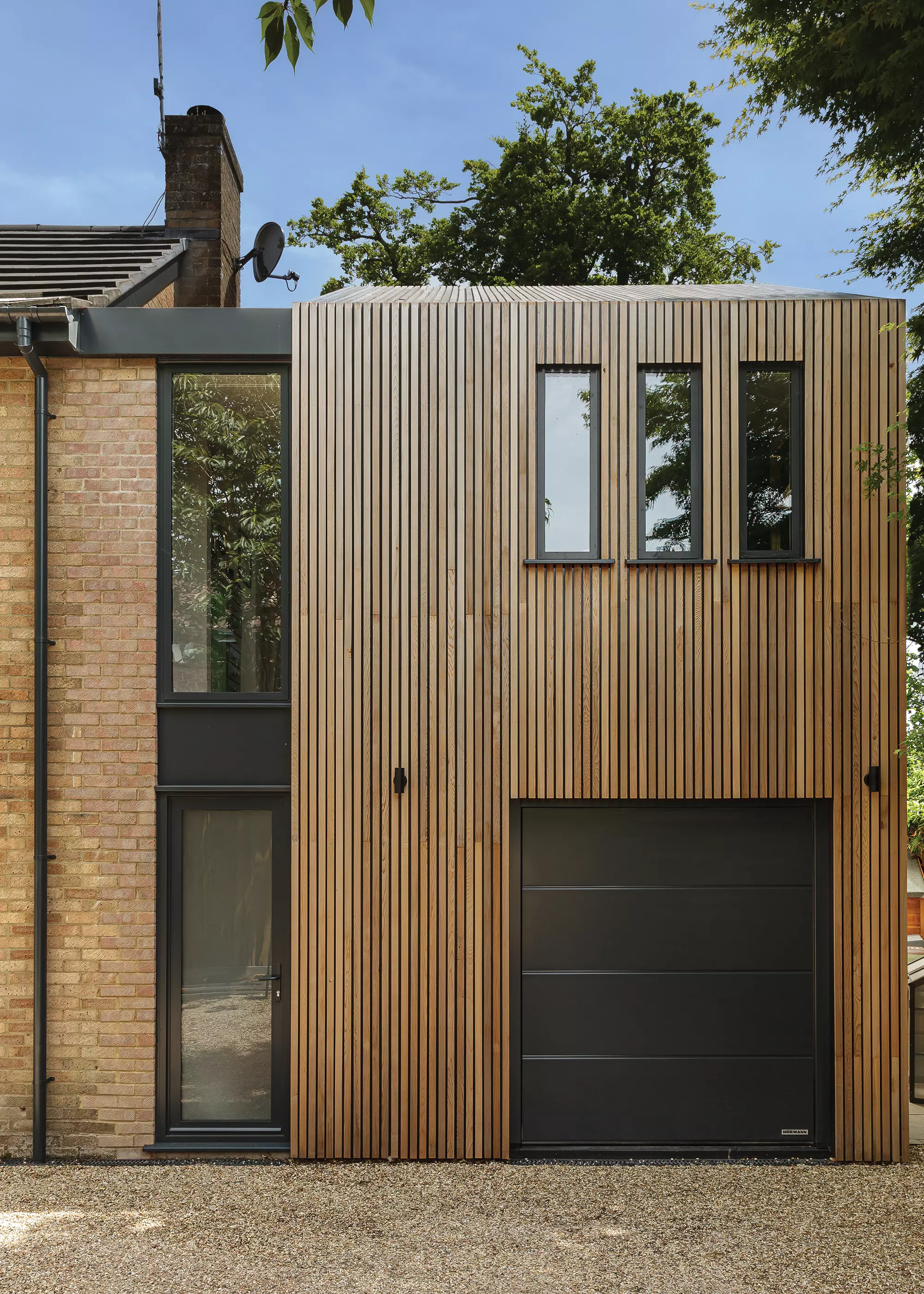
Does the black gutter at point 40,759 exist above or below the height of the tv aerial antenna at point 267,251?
below

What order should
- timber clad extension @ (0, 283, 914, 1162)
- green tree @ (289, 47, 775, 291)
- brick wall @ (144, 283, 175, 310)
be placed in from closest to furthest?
1. timber clad extension @ (0, 283, 914, 1162)
2. brick wall @ (144, 283, 175, 310)
3. green tree @ (289, 47, 775, 291)

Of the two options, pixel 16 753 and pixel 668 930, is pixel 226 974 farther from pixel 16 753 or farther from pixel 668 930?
pixel 668 930

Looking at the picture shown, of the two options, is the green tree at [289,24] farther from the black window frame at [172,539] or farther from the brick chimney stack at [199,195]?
the brick chimney stack at [199,195]

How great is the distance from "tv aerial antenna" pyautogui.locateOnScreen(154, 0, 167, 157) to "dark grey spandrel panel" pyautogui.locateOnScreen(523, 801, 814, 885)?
8307 mm

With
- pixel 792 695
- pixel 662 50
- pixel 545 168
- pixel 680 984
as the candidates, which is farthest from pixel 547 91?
pixel 680 984

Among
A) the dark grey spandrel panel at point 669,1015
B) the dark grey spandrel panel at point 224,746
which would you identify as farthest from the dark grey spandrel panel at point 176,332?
the dark grey spandrel panel at point 669,1015

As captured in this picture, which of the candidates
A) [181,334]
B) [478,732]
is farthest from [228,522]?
[478,732]

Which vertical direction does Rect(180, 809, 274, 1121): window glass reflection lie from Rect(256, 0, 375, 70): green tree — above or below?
below

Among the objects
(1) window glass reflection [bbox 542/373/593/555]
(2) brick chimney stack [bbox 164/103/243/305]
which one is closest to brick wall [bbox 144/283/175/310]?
(2) brick chimney stack [bbox 164/103/243/305]

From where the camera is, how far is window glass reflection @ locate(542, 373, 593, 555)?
6199mm

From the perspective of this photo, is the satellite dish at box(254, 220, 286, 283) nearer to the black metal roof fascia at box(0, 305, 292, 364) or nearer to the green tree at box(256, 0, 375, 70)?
the black metal roof fascia at box(0, 305, 292, 364)

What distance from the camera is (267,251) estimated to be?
9.38 metres

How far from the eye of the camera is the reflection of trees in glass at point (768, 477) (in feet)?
20.4

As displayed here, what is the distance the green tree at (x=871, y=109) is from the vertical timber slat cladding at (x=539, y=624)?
2.73 ft
